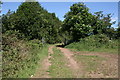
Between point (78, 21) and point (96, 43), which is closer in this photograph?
point (96, 43)

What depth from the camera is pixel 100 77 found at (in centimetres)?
656

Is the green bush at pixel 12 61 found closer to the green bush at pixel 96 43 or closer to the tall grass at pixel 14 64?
the tall grass at pixel 14 64

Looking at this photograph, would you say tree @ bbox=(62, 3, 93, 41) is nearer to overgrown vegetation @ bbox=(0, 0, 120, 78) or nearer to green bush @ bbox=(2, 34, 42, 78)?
overgrown vegetation @ bbox=(0, 0, 120, 78)

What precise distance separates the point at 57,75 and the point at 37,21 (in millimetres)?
11844

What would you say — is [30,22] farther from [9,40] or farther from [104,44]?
[104,44]

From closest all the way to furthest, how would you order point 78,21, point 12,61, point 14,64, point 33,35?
point 14,64, point 12,61, point 33,35, point 78,21

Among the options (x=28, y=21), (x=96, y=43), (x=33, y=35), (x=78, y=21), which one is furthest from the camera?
(x=78, y=21)

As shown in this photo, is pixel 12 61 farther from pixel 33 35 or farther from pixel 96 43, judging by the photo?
pixel 96 43


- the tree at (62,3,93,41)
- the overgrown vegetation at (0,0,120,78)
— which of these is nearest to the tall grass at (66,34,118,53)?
the overgrown vegetation at (0,0,120,78)

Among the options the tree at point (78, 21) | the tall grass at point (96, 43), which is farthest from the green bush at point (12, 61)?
the tree at point (78, 21)

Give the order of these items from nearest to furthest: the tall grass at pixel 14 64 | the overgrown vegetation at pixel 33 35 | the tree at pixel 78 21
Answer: the tall grass at pixel 14 64 → the overgrown vegetation at pixel 33 35 → the tree at pixel 78 21

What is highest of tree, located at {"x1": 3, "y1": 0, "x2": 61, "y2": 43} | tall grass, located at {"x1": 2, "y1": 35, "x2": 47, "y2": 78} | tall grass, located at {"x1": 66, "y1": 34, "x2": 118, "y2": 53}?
tree, located at {"x1": 3, "y1": 0, "x2": 61, "y2": 43}

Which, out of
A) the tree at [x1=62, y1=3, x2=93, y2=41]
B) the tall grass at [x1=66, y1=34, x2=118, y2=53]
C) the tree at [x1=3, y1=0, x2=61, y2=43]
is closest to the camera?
the tree at [x1=3, y1=0, x2=61, y2=43]

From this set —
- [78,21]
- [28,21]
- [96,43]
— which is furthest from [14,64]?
[78,21]
